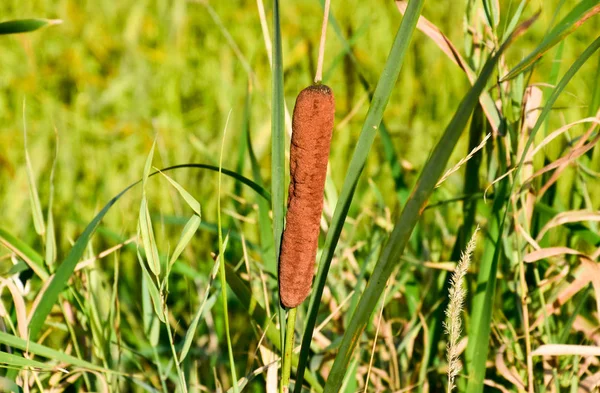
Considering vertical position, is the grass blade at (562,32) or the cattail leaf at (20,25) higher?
the grass blade at (562,32)

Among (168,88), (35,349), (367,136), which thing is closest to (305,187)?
(367,136)

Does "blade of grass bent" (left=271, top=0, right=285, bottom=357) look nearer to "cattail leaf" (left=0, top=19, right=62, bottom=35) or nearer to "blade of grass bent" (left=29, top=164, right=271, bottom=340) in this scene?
"blade of grass bent" (left=29, top=164, right=271, bottom=340)

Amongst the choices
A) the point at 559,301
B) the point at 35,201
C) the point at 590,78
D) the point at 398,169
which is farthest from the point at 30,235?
the point at 590,78

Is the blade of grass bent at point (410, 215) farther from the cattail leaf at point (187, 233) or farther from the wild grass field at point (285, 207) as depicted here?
the cattail leaf at point (187, 233)

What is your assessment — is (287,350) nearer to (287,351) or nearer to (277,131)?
(287,351)

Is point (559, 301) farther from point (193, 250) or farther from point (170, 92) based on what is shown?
point (170, 92)

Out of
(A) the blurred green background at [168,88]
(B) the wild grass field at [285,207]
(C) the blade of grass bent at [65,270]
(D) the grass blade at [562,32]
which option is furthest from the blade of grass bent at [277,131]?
(A) the blurred green background at [168,88]

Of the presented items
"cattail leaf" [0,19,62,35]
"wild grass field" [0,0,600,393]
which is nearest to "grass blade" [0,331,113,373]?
"wild grass field" [0,0,600,393]
